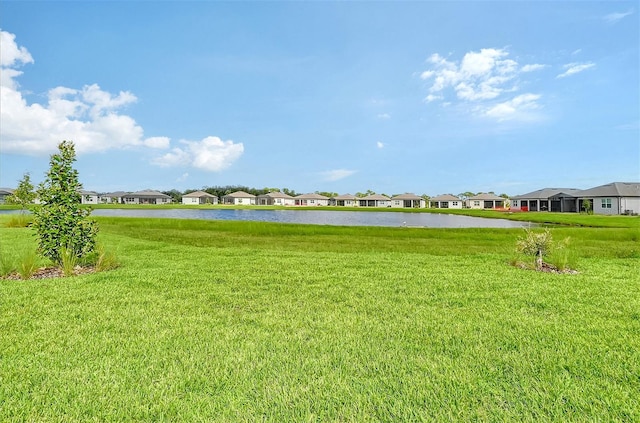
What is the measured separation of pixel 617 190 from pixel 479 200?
41.3 meters

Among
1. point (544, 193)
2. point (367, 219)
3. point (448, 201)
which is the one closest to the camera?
point (367, 219)

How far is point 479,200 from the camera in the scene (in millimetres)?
88188

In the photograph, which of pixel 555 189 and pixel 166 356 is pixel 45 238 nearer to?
pixel 166 356

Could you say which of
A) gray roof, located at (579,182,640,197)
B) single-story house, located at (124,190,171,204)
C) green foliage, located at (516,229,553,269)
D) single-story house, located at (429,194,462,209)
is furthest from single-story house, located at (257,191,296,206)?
green foliage, located at (516,229,553,269)

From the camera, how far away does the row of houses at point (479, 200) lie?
154 feet

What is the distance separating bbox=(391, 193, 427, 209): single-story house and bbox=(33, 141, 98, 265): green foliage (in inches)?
3591

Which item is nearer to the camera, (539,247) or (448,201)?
(539,247)

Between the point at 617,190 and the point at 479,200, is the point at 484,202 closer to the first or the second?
the point at 479,200

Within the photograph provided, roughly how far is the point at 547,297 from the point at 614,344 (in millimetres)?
2046

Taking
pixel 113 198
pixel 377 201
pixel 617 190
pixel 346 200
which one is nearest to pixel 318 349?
pixel 617 190

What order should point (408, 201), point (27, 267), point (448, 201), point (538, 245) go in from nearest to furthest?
point (27, 267) → point (538, 245) → point (448, 201) → point (408, 201)

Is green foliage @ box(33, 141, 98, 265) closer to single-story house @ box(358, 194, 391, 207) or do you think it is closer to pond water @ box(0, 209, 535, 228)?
pond water @ box(0, 209, 535, 228)

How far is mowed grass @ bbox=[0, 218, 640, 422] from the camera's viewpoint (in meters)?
2.80

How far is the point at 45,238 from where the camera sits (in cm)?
783
